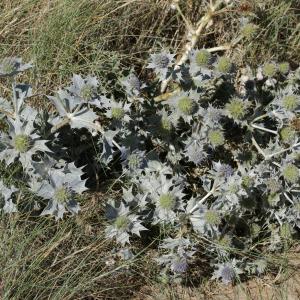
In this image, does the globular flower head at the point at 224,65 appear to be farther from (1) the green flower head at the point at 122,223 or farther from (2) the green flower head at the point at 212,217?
(1) the green flower head at the point at 122,223

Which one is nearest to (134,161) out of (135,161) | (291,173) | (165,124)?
(135,161)

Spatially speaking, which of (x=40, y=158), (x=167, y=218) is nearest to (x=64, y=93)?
(x=40, y=158)

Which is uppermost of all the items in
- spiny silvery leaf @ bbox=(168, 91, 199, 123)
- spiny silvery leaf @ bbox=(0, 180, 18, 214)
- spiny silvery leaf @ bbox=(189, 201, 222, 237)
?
spiny silvery leaf @ bbox=(0, 180, 18, 214)

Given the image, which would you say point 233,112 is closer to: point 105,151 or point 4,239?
point 105,151

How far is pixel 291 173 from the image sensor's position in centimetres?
215

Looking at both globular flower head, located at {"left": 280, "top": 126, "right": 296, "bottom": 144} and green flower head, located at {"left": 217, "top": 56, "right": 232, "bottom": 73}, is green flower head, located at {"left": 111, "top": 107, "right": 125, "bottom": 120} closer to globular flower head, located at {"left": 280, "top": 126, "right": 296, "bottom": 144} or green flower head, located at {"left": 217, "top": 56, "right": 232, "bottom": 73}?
green flower head, located at {"left": 217, "top": 56, "right": 232, "bottom": 73}

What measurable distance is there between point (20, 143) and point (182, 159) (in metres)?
0.83

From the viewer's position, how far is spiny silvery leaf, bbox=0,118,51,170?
70.8 inches

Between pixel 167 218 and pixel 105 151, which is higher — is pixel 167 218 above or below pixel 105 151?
below

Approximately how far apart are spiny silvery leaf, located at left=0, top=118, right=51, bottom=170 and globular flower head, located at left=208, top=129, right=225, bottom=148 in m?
0.67

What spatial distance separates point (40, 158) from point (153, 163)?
0.52 m

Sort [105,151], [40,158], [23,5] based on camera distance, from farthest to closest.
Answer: [23,5]
[105,151]
[40,158]

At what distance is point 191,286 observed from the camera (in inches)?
87.7

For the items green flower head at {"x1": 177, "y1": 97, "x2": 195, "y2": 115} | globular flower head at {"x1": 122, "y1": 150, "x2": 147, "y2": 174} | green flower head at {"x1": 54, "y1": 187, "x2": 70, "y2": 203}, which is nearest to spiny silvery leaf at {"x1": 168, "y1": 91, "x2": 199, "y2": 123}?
green flower head at {"x1": 177, "y1": 97, "x2": 195, "y2": 115}
